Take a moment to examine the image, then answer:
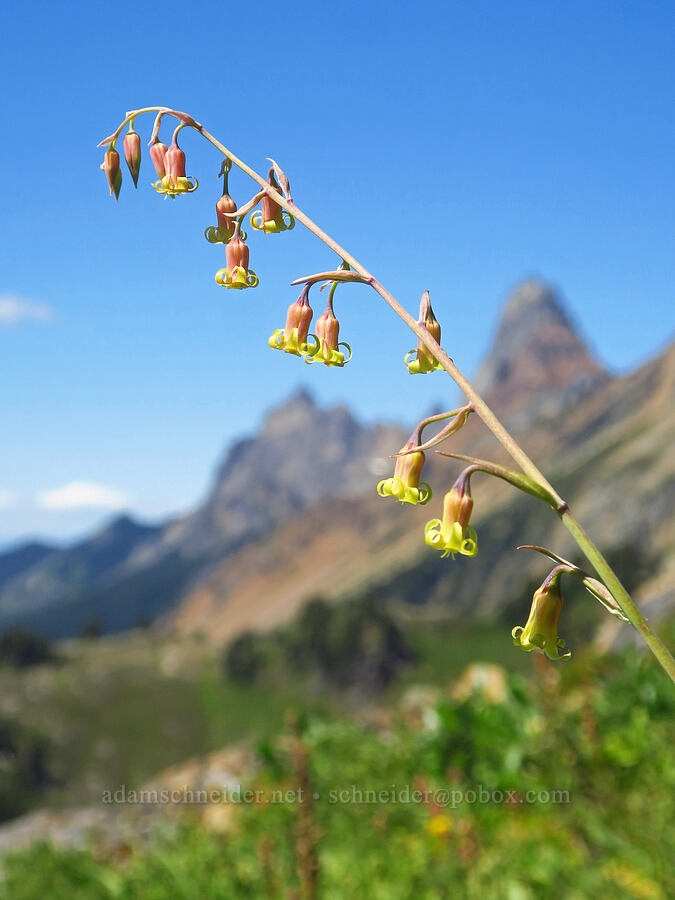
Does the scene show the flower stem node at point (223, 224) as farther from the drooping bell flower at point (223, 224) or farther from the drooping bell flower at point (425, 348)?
the drooping bell flower at point (425, 348)

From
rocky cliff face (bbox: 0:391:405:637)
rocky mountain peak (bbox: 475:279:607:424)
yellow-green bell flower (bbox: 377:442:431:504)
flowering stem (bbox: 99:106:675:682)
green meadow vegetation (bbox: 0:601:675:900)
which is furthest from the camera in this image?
rocky cliff face (bbox: 0:391:405:637)

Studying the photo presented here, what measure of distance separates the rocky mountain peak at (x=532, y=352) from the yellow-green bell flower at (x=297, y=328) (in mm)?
76052

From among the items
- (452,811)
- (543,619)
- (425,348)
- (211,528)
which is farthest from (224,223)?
(211,528)

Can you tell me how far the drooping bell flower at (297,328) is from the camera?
1555mm

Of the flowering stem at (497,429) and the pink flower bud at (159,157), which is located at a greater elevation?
the pink flower bud at (159,157)

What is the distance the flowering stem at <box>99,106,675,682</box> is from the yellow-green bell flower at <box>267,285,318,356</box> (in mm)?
215

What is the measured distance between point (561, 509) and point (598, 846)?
391 centimetres

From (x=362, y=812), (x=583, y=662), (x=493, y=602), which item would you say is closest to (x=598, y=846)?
(x=362, y=812)

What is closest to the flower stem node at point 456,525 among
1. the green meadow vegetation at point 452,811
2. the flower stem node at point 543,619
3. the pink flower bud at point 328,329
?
the flower stem node at point 543,619

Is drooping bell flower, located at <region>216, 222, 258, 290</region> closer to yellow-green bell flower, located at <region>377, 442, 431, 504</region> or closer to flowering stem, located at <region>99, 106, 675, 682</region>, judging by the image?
flowering stem, located at <region>99, 106, 675, 682</region>

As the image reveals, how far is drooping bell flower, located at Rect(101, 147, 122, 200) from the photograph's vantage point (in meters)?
1.59

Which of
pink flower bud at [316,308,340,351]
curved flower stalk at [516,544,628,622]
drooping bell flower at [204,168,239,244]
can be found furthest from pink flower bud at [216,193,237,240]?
curved flower stalk at [516,544,628,622]

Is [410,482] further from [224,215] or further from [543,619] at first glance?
[224,215]

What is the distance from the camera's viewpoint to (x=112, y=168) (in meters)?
1.59
